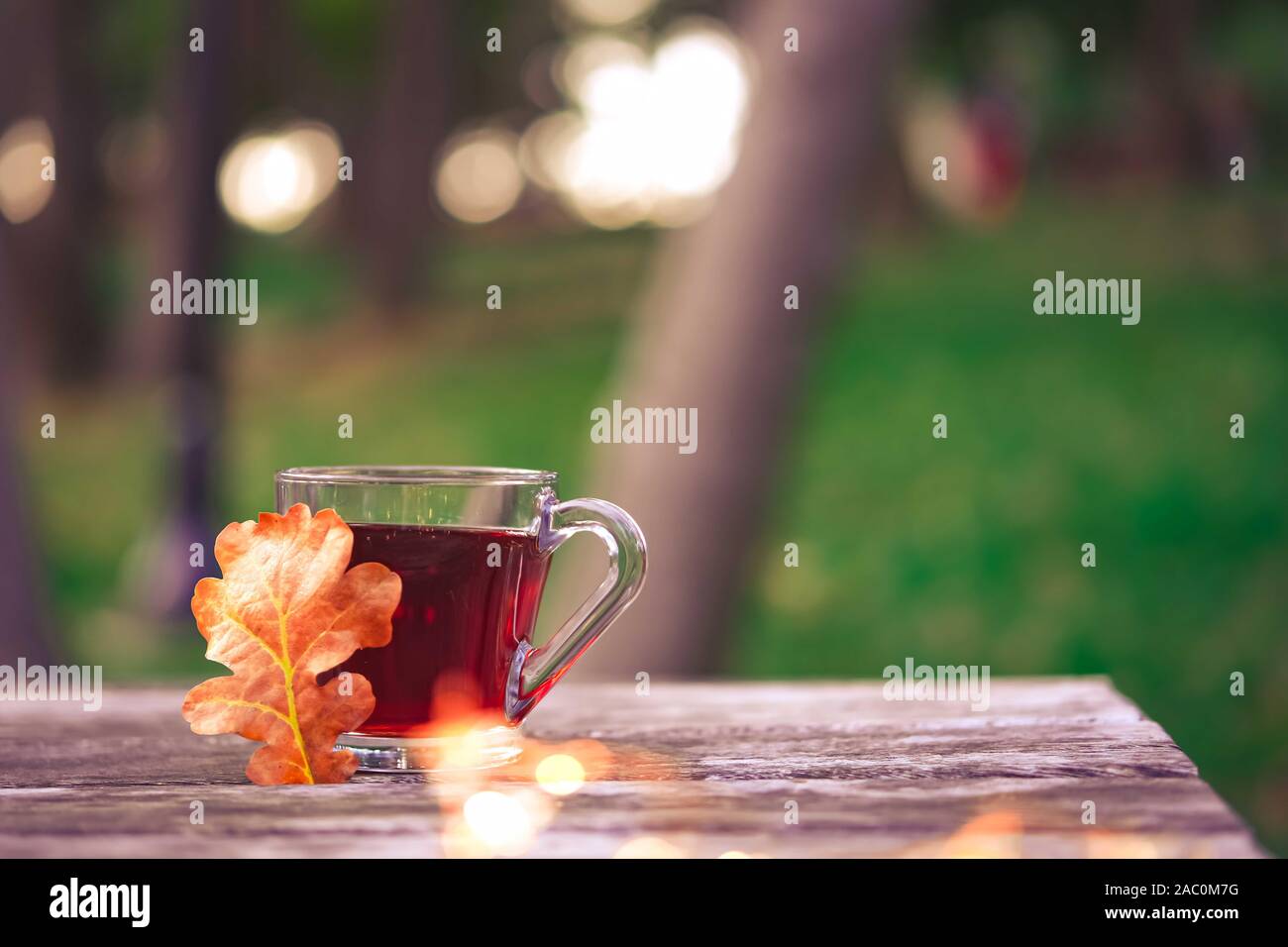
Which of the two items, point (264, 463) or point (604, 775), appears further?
point (264, 463)

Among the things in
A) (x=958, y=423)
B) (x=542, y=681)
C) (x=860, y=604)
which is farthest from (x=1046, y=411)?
(x=542, y=681)

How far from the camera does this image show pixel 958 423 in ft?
26.9

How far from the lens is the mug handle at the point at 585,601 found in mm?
1505

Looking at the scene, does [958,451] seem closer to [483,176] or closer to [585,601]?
[585,601]

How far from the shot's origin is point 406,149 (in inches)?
436

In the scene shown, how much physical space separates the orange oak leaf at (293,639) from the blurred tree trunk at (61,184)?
316 inches

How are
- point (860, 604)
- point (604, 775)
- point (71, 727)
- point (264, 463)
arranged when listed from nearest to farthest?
1. point (604, 775)
2. point (71, 727)
3. point (860, 604)
4. point (264, 463)

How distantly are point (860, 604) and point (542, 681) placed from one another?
5.40 m

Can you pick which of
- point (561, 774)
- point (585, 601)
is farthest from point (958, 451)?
point (561, 774)

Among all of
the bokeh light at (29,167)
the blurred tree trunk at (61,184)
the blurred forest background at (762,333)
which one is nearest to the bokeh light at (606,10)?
the blurred forest background at (762,333)

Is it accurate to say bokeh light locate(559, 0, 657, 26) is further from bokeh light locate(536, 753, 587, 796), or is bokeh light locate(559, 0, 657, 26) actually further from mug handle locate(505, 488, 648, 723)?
bokeh light locate(536, 753, 587, 796)

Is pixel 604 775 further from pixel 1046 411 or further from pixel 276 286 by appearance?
pixel 276 286

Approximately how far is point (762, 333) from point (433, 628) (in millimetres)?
2498

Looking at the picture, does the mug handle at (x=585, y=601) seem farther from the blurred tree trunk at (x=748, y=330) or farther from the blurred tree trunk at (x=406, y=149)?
the blurred tree trunk at (x=406, y=149)
